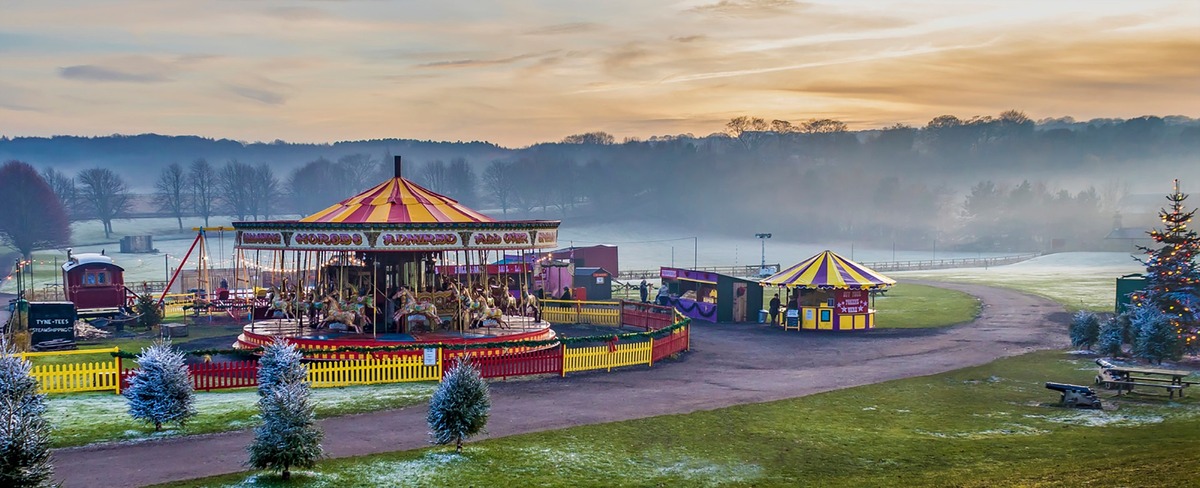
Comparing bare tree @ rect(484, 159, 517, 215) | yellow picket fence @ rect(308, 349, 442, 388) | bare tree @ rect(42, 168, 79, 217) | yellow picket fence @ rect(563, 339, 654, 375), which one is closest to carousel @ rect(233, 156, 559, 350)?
yellow picket fence @ rect(308, 349, 442, 388)

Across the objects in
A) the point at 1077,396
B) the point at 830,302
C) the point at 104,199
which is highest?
the point at 104,199

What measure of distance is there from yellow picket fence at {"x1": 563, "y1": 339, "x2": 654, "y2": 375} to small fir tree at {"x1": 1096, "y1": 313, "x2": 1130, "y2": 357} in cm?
1413

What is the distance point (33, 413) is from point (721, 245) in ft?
391

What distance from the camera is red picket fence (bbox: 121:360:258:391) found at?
2366cm

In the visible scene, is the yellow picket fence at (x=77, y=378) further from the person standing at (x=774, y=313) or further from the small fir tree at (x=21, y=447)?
the person standing at (x=774, y=313)

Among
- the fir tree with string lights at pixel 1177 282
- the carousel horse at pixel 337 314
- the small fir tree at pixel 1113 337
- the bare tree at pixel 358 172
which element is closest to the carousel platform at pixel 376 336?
the carousel horse at pixel 337 314

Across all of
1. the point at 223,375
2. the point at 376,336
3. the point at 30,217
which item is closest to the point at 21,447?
the point at 223,375

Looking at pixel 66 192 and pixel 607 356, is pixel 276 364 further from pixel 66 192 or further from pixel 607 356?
pixel 66 192

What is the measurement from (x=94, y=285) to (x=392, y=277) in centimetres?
2167

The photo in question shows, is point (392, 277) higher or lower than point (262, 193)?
lower

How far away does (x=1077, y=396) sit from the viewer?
2227 centimetres

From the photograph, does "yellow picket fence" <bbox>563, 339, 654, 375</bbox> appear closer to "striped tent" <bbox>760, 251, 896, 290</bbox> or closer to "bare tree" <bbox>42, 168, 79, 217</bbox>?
"striped tent" <bbox>760, 251, 896, 290</bbox>

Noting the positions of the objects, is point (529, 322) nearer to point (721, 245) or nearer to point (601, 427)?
point (601, 427)

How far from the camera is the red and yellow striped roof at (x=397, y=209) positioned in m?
30.5
